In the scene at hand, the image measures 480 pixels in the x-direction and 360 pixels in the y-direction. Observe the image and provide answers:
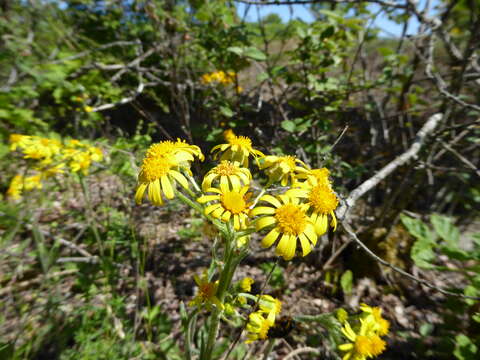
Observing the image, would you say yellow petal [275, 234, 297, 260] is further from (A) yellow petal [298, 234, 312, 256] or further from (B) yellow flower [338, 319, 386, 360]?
(B) yellow flower [338, 319, 386, 360]

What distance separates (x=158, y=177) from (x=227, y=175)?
0.34m

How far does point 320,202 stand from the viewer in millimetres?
1164

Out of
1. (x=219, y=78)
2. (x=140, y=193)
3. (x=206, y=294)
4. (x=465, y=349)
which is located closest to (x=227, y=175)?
(x=140, y=193)

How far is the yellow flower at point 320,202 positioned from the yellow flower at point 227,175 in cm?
25

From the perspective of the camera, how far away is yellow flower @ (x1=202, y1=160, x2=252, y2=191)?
1199mm

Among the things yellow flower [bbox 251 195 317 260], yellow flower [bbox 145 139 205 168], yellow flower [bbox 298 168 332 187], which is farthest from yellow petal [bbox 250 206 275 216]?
yellow flower [bbox 145 139 205 168]

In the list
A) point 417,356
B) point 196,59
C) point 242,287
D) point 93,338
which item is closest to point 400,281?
point 417,356

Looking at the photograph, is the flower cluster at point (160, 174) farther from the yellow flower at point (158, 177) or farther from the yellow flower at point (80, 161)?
the yellow flower at point (80, 161)

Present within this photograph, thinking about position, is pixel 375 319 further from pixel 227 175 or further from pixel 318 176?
pixel 227 175

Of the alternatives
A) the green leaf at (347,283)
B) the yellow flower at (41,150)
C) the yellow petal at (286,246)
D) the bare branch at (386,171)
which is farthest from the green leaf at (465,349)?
the yellow flower at (41,150)

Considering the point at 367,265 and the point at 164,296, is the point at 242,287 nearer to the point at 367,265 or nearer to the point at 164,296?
the point at 164,296

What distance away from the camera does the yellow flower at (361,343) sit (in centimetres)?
150

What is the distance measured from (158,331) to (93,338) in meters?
0.51

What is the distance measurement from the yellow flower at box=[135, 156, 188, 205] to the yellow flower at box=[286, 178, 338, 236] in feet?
1.83
